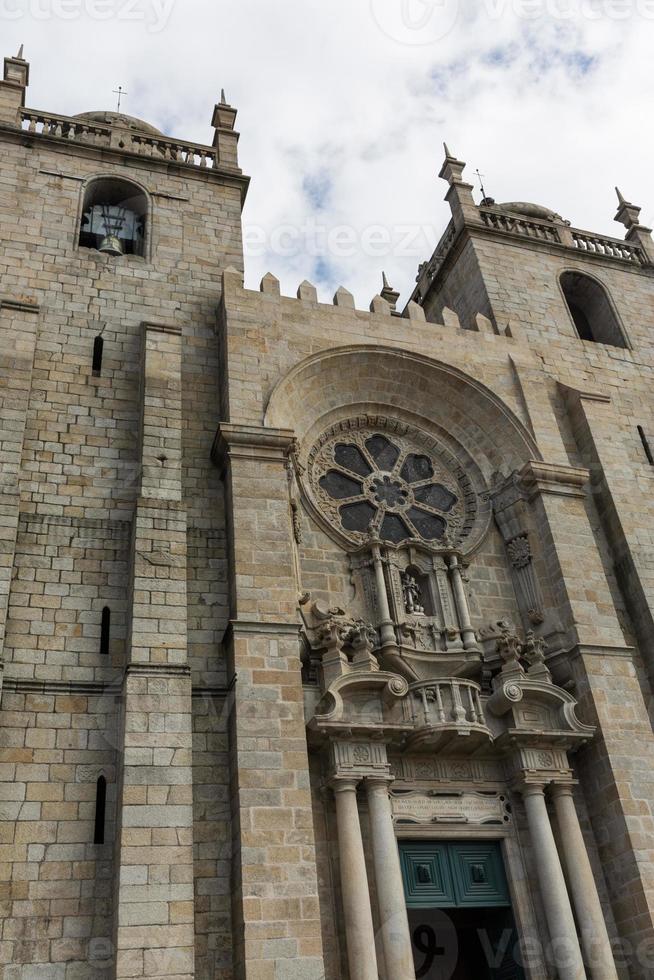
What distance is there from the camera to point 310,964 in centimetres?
829

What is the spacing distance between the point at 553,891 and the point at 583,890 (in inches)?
15.8

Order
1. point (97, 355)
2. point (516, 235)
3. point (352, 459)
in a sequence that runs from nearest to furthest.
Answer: point (97, 355) → point (352, 459) → point (516, 235)

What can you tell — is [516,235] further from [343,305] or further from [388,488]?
[388,488]

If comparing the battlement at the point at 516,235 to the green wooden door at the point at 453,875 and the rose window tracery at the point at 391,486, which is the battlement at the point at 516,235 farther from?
the green wooden door at the point at 453,875

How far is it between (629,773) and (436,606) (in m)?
3.36

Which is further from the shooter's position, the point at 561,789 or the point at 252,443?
the point at 252,443

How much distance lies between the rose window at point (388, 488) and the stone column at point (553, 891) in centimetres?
423

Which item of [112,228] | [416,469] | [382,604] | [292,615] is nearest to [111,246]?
[112,228]

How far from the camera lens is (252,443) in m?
11.9

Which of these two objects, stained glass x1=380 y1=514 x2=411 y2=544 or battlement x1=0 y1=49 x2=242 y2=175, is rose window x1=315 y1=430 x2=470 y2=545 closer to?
stained glass x1=380 y1=514 x2=411 y2=544

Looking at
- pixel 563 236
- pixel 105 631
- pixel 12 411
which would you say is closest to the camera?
pixel 105 631

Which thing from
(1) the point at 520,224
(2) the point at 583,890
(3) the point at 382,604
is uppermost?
(1) the point at 520,224

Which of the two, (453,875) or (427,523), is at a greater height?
(427,523)

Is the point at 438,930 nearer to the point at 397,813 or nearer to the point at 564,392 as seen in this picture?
the point at 397,813
